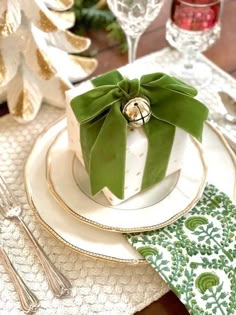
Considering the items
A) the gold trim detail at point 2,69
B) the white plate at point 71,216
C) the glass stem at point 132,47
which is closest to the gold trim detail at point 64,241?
the white plate at point 71,216

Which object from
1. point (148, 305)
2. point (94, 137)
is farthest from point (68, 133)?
point (148, 305)

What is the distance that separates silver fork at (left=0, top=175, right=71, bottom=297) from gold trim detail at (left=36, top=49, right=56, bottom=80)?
137 mm

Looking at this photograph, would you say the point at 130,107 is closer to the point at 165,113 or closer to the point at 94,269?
the point at 165,113

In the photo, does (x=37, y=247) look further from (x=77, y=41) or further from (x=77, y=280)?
(x=77, y=41)

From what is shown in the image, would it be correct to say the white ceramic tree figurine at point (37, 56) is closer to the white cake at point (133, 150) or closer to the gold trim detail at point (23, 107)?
the gold trim detail at point (23, 107)

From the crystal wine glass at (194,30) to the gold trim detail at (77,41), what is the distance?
5.0 inches

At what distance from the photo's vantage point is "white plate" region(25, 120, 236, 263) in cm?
51

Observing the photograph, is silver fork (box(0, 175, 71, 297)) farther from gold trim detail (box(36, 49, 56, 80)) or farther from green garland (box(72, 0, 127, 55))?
green garland (box(72, 0, 127, 55))

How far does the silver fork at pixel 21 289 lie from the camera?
49 cm

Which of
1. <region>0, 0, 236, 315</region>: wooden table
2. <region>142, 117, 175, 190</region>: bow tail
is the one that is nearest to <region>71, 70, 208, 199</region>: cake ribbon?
<region>142, 117, 175, 190</region>: bow tail

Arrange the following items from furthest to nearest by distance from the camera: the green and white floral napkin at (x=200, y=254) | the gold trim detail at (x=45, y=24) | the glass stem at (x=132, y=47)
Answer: the glass stem at (x=132, y=47)
the gold trim detail at (x=45, y=24)
the green and white floral napkin at (x=200, y=254)

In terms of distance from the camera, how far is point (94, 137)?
51 cm

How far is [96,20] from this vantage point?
2.57 feet

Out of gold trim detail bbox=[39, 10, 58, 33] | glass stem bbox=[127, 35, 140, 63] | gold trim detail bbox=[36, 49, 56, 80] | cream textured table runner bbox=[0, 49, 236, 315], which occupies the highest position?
gold trim detail bbox=[39, 10, 58, 33]
